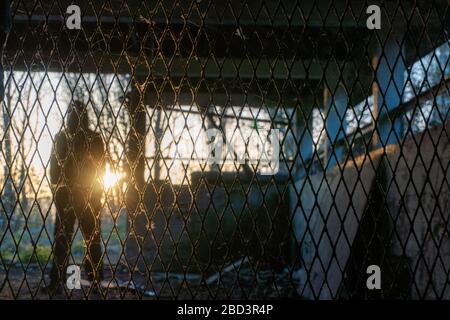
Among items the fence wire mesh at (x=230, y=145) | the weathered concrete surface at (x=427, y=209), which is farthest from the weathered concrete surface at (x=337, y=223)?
the weathered concrete surface at (x=427, y=209)

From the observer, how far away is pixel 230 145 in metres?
2.94

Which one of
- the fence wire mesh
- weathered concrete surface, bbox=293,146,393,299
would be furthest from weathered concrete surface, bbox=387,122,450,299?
weathered concrete surface, bbox=293,146,393,299

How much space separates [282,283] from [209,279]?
1.06 metres

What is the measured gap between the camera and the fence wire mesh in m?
2.77

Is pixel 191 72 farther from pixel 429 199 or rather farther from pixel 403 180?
pixel 429 199

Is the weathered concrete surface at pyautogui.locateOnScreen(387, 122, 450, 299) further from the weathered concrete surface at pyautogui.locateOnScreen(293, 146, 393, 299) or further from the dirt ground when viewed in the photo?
the dirt ground

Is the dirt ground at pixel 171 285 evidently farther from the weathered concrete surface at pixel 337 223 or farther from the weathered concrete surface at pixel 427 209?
the weathered concrete surface at pixel 427 209

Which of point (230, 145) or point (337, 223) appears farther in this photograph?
point (337, 223)

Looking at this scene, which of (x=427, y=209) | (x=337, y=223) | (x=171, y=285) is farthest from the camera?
(x=171, y=285)

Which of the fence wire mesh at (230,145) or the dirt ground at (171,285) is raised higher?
the fence wire mesh at (230,145)

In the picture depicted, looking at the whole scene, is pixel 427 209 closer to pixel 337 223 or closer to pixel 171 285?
pixel 337 223

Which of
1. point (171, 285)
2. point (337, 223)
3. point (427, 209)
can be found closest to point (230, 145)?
point (427, 209)

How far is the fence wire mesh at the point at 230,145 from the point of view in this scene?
277cm
